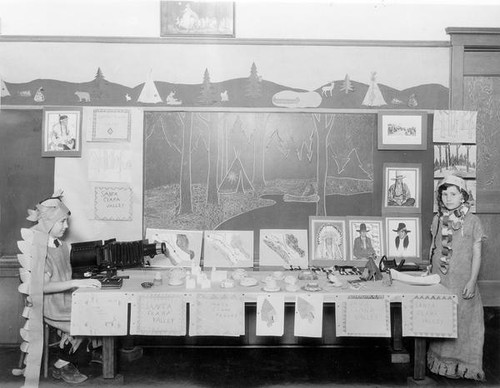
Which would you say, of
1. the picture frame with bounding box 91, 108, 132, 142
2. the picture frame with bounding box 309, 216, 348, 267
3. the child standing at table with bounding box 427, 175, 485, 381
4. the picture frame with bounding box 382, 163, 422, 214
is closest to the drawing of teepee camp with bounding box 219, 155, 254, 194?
the picture frame with bounding box 309, 216, 348, 267

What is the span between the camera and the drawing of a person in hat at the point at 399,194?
3797 millimetres

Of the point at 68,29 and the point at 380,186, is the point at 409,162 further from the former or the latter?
the point at 68,29

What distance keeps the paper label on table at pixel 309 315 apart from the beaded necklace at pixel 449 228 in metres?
1.00

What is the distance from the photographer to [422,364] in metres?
3.23

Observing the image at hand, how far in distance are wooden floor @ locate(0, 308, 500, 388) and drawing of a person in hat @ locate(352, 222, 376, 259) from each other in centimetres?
77

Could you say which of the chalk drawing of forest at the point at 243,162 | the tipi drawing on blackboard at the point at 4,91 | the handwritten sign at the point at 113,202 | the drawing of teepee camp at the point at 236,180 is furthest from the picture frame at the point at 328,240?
the tipi drawing on blackboard at the point at 4,91

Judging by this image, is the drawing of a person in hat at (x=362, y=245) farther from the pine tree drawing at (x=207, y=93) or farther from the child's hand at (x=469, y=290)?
the pine tree drawing at (x=207, y=93)

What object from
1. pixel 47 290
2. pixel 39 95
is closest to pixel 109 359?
pixel 47 290

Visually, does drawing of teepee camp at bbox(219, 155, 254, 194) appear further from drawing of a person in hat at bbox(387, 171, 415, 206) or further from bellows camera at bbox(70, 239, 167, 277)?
drawing of a person in hat at bbox(387, 171, 415, 206)

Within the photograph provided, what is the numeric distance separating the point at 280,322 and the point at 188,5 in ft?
8.30

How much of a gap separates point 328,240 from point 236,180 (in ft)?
2.94

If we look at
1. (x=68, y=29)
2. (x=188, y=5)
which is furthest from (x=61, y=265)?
(x=188, y=5)

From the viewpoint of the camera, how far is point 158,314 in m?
3.09

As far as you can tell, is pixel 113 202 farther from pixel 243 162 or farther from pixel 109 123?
pixel 243 162
